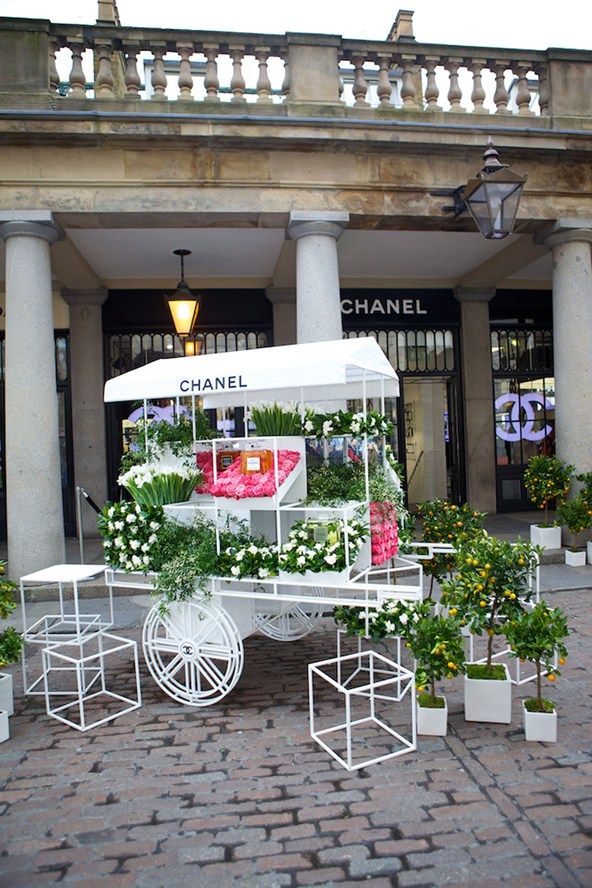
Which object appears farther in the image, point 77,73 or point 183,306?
point 183,306

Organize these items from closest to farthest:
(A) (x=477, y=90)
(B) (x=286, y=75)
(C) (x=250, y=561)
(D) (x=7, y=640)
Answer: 1. (D) (x=7, y=640)
2. (C) (x=250, y=561)
3. (B) (x=286, y=75)
4. (A) (x=477, y=90)

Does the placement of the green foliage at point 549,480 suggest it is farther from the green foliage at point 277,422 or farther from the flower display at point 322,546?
the flower display at point 322,546

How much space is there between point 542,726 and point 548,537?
5.85m

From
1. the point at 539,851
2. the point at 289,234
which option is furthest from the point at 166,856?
the point at 289,234

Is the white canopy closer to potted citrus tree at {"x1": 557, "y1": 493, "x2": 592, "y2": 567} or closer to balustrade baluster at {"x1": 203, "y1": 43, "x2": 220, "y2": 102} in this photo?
potted citrus tree at {"x1": 557, "y1": 493, "x2": 592, "y2": 567}

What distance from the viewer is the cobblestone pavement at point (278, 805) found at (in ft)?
10.2

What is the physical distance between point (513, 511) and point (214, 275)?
24.9 ft

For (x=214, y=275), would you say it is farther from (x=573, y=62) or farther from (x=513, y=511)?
(x=513, y=511)

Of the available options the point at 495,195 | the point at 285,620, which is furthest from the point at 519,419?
the point at 285,620

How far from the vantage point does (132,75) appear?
27.8 ft

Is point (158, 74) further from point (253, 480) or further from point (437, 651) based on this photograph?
point (437, 651)

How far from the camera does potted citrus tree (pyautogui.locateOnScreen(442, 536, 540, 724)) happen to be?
4586 mm

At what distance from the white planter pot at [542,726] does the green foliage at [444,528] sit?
173 cm

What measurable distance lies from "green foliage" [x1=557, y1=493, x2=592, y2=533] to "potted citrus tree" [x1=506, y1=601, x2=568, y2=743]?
16.9 feet
